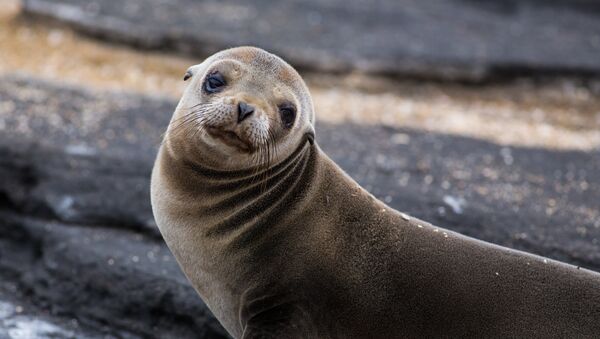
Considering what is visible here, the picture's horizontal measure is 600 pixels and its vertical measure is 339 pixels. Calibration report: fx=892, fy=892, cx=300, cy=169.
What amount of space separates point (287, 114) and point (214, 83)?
34 cm

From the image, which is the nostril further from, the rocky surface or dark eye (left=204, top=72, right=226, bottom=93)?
the rocky surface

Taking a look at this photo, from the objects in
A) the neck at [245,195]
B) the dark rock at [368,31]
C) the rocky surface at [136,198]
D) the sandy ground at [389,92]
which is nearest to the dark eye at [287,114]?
the neck at [245,195]

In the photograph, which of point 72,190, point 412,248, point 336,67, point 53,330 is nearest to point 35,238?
point 72,190

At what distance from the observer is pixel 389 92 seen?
998 cm

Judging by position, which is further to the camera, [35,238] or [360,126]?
[360,126]

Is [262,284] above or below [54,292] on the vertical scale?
above

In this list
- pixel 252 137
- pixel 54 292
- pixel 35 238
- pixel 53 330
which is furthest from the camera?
pixel 35 238

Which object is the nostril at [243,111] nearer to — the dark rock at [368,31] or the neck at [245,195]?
the neck at [245,195]

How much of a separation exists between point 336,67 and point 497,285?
672 cm

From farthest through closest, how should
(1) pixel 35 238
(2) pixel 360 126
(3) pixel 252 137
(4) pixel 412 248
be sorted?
(2) pixel 360 126
(1) pixel 35 238
(4) pixel 412 248
(3) pixel 252 137

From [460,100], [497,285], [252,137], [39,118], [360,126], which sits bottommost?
[460,100]

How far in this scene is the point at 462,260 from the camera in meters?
3.76

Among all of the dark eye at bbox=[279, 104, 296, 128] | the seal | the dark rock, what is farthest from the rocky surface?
the dark rock

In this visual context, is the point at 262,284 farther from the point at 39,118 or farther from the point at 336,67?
the point at 336,67
